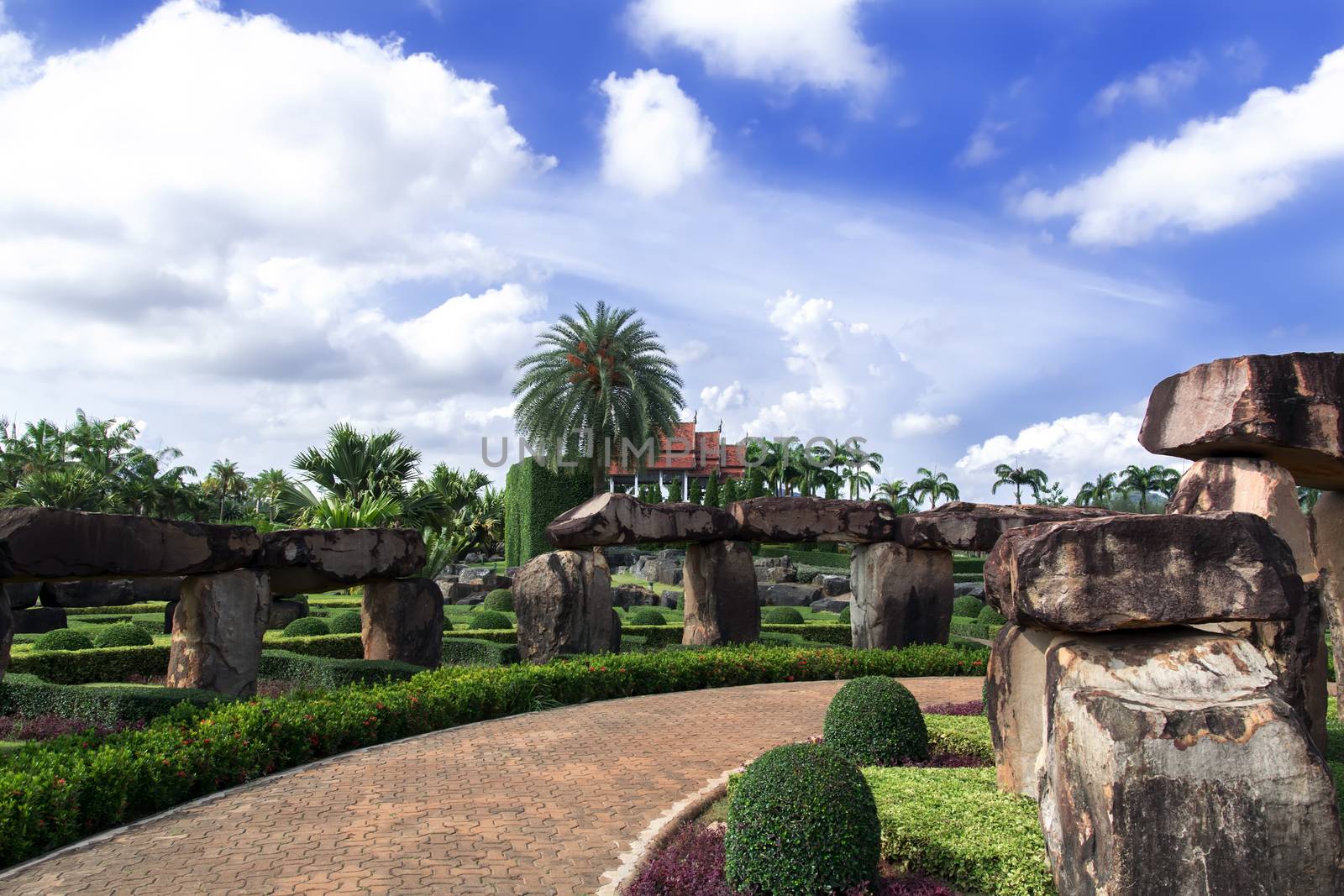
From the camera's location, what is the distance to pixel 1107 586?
5.38 m

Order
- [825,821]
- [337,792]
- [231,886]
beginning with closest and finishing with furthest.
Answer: [825,821], [231,886], [337,792]

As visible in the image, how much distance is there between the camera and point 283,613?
952 inches

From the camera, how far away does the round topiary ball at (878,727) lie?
923 cm

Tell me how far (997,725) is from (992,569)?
1331mm

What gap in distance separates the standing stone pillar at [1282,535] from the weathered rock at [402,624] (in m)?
11.5

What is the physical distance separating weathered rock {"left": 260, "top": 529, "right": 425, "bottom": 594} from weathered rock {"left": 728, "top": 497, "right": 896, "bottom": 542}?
6239 mm

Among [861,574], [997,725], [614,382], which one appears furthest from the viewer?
[614,382]

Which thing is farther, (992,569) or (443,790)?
(443,790)

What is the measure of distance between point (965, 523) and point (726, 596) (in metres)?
4.68

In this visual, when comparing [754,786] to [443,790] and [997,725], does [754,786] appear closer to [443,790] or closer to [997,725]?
[997,725]

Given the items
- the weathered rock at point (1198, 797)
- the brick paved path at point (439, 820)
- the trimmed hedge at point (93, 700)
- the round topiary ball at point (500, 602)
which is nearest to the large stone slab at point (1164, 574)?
the weathered rock at point (1198, 797)

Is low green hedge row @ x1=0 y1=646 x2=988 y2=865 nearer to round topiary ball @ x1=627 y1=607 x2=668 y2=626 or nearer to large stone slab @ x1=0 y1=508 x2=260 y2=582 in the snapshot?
large stone slab @ x1=0 y1=508 x2=260 y2=582

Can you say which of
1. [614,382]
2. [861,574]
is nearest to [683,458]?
[614,382]

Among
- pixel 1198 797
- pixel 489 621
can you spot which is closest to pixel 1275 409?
pixel 1198 797
